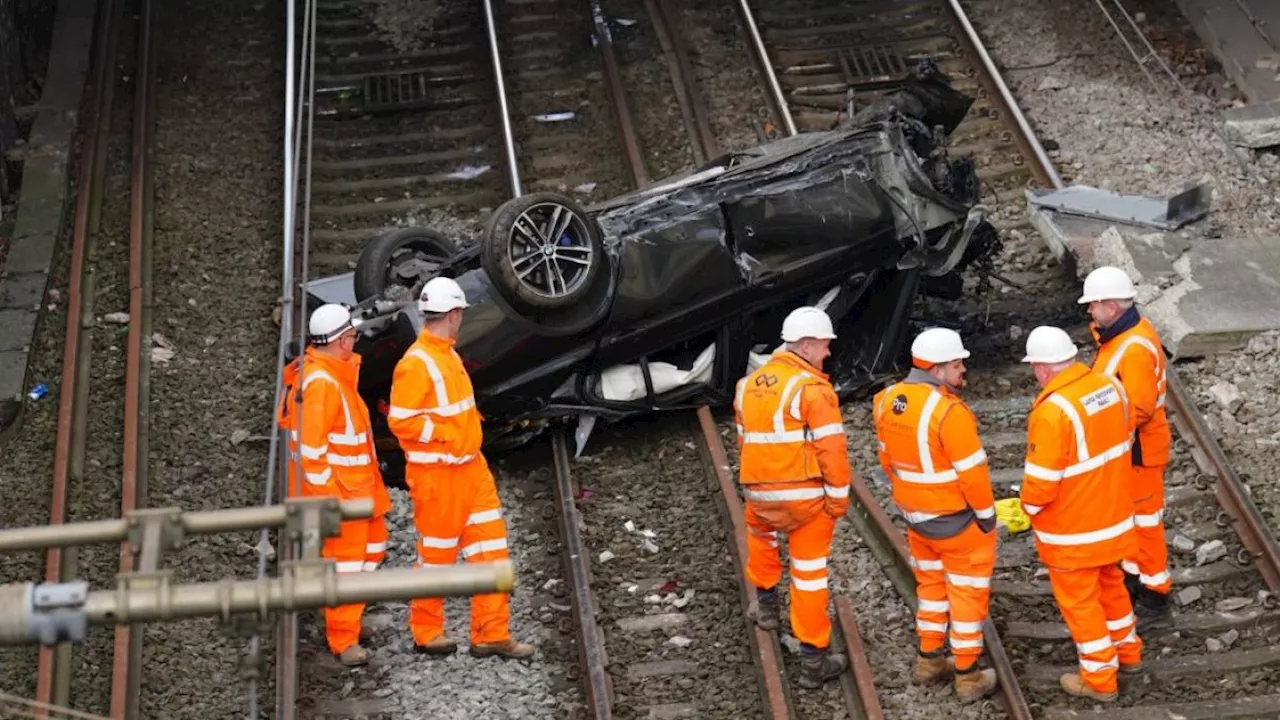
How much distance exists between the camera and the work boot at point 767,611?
8180 millimetres

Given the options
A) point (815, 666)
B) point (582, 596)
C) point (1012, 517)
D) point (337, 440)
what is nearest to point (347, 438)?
point (337, 440)

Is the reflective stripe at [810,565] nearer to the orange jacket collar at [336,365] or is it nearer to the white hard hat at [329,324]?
the orange jacket collar at [336,365]

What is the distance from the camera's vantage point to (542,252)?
9289 millimetres

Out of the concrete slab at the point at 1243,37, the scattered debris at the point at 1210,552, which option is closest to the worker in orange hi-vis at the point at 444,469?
the scattered debris at the point at 1210,552

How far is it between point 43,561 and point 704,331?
147 inches

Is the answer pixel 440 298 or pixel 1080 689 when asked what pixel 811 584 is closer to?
pixel 1080 689

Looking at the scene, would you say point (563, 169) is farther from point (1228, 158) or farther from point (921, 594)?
point (921, 594)

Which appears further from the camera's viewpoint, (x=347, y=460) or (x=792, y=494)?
(x=347, y=460)

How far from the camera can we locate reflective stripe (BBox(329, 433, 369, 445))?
8.09m

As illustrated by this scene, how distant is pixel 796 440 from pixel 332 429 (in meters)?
2.15

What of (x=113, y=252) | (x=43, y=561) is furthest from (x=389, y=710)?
(x=113, y=252)

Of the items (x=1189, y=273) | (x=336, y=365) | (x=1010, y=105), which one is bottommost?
(x=336, y=365)

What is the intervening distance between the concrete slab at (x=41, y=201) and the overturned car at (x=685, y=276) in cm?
181

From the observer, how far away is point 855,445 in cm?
980
